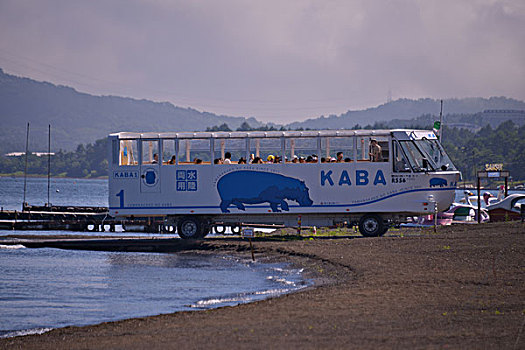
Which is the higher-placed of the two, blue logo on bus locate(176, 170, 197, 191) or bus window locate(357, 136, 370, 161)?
bus window locate(357, 136, 370, 161)

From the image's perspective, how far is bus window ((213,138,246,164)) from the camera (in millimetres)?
30473

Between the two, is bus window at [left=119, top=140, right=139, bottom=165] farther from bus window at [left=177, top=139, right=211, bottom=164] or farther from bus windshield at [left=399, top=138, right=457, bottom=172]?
bus windshield at [left=399, top=138, right=457, bottom=172]

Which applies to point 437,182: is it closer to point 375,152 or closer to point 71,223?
point 375,152

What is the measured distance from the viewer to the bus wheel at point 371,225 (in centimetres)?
3041

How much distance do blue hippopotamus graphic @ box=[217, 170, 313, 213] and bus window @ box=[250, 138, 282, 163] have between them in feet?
2.59

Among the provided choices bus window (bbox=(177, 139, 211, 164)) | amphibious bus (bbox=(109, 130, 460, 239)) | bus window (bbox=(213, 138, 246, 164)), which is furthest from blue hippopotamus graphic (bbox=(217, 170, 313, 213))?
bus window (bbox=(177, 139, 211, 164))

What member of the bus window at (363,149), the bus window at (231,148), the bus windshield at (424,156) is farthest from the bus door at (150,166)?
the bus windshield at (424,156)

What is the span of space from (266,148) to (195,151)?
271 centimetres

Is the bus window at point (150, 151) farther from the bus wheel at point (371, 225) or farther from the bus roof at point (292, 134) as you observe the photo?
the bus wheel at point (371, 225)

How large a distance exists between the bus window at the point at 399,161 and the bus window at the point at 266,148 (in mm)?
Answer: 4306

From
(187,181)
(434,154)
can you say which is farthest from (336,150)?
(187,181)

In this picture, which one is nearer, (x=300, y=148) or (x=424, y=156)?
(x=424, y=156)

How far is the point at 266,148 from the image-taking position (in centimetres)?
3072

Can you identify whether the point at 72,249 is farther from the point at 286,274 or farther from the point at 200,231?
the point at 286,274
